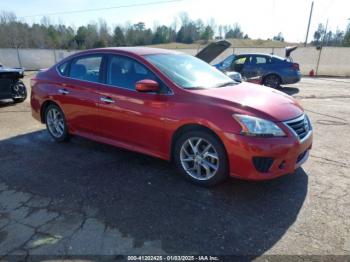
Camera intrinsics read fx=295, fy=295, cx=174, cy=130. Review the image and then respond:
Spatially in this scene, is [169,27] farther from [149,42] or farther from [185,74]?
[185,74]

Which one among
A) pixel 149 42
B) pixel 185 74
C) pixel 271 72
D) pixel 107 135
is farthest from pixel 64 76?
pixel 149 42

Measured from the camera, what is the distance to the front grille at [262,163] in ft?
10.4

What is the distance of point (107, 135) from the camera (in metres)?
4.46

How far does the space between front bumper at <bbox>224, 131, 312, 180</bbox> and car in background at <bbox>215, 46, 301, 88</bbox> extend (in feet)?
30.6

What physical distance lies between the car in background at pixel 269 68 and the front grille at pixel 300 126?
884 cm

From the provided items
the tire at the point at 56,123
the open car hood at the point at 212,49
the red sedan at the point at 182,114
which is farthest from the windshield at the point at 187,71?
the open car hood at the point at 212,49

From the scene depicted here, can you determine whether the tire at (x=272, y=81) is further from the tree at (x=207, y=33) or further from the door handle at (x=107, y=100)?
the tree at (x=207, y=33)

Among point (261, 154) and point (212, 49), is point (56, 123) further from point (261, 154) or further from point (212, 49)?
point (212, 49)

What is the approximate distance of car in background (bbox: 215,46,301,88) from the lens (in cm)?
1193

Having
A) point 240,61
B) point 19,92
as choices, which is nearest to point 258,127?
point 19,92

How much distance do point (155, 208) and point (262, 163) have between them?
4.09 ft

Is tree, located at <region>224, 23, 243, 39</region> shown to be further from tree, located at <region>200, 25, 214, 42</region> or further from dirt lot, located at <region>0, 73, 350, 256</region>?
dirt lot, located at <region>0, 73, 350, 256</region>

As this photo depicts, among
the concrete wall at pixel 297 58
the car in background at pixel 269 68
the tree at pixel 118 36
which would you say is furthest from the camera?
the tree at pixel 118 36

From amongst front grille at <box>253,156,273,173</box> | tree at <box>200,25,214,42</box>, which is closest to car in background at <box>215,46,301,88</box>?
front grille at <box>253,156,273,173</box>
